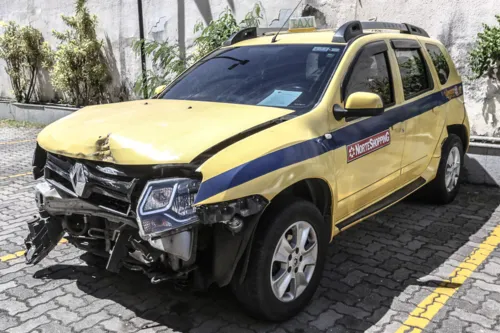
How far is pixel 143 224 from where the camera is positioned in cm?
265

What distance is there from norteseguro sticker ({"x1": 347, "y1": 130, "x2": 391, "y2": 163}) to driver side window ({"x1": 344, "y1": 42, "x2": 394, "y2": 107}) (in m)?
0.32

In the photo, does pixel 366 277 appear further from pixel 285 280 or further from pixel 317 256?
pixel 285 280

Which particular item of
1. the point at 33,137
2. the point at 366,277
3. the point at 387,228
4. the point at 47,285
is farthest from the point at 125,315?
the point at 33,137

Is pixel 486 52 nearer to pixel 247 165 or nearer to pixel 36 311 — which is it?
pixel 247 165

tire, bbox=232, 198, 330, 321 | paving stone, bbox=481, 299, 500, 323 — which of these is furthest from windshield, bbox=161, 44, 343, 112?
paving stone, bbox=481, 299, 500, 323

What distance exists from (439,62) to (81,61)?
29.3ft

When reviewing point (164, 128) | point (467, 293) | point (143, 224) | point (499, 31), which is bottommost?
point (467, 293)

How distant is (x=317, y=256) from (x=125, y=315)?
1.40 metres

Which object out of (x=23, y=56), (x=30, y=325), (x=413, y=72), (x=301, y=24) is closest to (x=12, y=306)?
(x=30, y=325)

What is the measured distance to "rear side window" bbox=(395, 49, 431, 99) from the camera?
14.7 feet

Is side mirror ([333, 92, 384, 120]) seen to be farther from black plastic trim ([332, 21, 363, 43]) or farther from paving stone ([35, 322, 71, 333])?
paving stone ([35, 322, 71, 333])

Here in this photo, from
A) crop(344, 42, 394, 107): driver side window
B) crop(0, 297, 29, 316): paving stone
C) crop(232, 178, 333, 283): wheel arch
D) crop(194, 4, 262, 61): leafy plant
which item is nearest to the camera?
crop(232, 178, 333, 283): wheel arch

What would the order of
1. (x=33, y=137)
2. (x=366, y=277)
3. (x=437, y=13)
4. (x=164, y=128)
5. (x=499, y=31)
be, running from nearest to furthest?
(x=164, y=128), (x=366, y=277), (x=499, y=31), (x=437, y=13), (x=33, y=137)

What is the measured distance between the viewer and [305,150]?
319cm
